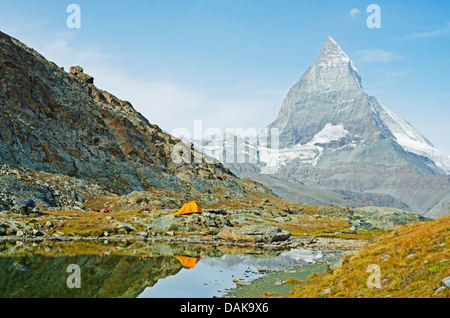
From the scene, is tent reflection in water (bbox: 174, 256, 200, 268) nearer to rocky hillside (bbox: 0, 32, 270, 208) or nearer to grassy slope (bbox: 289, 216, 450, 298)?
grassy slope (bbox: 289, 216, 450, 298)

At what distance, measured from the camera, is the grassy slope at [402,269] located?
74.2 feet

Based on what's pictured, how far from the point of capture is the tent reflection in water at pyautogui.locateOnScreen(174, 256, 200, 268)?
4744 cm

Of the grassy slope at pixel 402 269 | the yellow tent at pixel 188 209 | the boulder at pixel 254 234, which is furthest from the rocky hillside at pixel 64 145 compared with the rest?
the grassy slope at pixel 402 269

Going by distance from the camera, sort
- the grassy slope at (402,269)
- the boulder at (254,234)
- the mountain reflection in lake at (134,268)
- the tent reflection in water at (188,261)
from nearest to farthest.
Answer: the grassy slope at (402,269) < the mountain reflection in lake at (134,268) < the tent reflection in water at (188,261) < the boulder at (254,234)

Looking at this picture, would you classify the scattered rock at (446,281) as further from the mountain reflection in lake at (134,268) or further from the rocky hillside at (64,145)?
the rocky hillside at (64,145)

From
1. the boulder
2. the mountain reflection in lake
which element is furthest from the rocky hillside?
the boulder

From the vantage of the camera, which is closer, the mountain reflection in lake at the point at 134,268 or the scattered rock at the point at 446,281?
the scattered rock at the point at 446,281

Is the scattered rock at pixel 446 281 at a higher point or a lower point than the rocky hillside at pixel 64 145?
lower

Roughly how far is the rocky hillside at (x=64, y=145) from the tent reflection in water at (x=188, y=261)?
162ft

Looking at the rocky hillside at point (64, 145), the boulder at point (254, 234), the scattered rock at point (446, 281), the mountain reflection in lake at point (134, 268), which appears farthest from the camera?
the rocky hillside at point (64, 145)

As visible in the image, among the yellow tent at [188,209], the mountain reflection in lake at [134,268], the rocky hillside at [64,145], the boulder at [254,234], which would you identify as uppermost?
the rocky hillside at [64,145]

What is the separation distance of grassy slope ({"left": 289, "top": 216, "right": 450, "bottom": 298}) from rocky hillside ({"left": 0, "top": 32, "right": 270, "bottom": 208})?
75.4 m

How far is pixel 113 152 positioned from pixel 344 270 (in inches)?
5674
